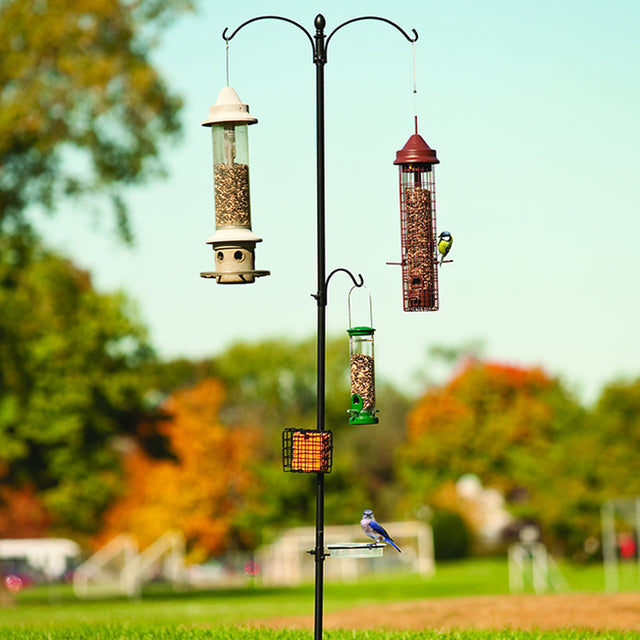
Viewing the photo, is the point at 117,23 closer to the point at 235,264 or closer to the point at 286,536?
the point at 235,264

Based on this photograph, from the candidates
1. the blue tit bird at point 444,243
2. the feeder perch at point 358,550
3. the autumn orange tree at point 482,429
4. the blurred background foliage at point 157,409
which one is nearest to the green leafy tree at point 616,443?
the blurred background foliage at point 157,409

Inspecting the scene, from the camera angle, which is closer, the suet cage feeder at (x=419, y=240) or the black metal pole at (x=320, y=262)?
the black metal pole at (x=320, y=262)

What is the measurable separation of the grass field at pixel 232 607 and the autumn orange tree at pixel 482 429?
7.65 m

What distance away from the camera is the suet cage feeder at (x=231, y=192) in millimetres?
9680

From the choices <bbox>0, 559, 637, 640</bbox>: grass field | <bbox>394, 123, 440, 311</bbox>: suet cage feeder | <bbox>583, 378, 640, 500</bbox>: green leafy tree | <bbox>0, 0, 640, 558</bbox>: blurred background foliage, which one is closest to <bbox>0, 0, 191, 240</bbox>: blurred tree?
<bbox>0, 0, 640, 558</bbox>: blurred background foliage

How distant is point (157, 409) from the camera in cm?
4194

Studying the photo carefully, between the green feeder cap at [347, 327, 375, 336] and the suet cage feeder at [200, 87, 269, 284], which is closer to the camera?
the suet cage feeder at [200, 87, 269, 284]

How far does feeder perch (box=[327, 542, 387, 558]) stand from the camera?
9.15 m

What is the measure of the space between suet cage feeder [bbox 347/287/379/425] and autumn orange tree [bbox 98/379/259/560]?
40081mm

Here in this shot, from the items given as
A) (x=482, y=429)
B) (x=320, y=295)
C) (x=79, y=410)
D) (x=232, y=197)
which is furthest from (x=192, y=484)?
(x=320, y=295)

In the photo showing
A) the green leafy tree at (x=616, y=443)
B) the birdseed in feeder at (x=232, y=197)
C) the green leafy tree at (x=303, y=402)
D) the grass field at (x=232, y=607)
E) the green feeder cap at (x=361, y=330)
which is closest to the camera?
the birdseed in feeder at (x=232, y=197)

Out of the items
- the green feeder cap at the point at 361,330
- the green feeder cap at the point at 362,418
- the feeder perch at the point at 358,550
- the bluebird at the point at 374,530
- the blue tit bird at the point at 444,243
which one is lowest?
the feeder perch at the point at 358,550

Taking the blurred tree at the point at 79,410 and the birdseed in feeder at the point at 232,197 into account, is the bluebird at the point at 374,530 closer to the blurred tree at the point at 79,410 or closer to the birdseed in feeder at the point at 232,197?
the birdseed in feeder at the point at 232,197

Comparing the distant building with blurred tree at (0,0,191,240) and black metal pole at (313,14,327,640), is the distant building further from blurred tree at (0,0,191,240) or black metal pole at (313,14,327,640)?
black metal pole at (313,14,327,640)
